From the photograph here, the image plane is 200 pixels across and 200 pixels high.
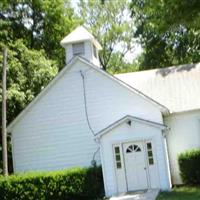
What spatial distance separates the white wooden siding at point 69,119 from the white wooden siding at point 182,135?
1833 millimetres

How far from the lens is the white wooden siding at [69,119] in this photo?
24078mm

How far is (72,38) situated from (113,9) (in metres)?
22.4

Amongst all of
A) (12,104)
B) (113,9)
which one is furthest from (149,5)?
(113,9)

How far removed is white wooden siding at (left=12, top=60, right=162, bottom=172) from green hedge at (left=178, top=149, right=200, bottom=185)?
9.37 ft

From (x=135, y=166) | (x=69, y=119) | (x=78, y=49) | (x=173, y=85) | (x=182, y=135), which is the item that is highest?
(x=78, y=49)

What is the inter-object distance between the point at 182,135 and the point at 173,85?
3373 mm

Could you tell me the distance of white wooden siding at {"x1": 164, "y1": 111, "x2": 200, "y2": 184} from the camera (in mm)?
23984

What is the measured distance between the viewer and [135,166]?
22.2 m

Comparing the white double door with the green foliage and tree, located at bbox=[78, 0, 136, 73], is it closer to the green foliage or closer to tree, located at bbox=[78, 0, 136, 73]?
the green foliage

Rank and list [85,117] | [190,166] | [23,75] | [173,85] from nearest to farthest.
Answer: [190,166], [85,117], [173,85], [23,75]

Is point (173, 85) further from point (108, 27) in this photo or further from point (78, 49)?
point (108, 27)

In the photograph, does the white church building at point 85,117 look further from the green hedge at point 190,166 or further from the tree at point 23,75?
the tree at point 23,75

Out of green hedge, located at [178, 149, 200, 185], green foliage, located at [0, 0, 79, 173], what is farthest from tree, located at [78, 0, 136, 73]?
green hedge, located at [178, 149, 200, 185]

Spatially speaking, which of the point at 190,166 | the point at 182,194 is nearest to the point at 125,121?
the point at 190,166
